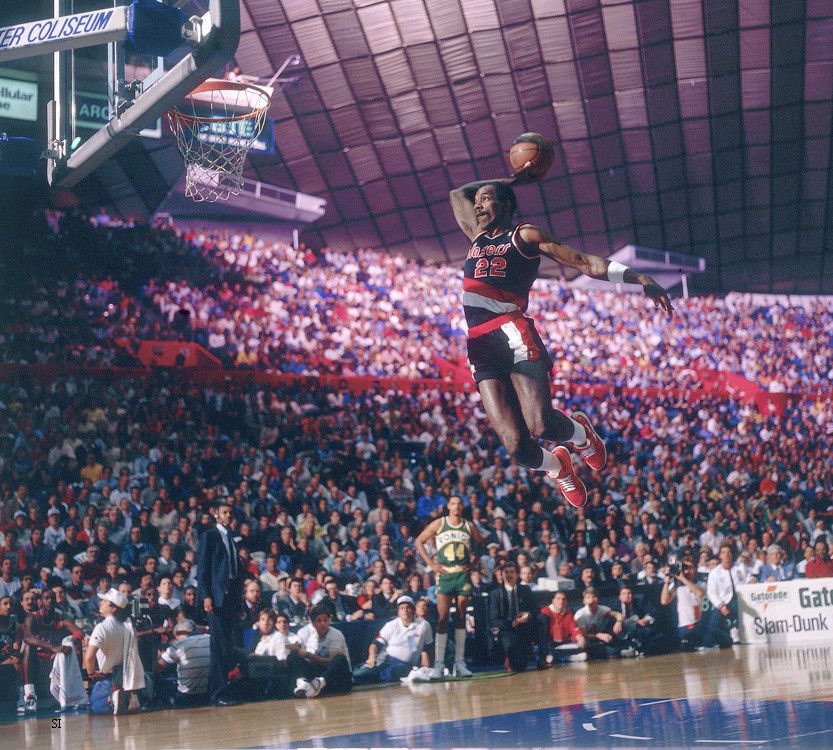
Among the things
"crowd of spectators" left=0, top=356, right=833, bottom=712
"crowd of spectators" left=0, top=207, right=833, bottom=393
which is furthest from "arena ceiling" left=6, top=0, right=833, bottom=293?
"crowd of spectators" left=0, top=356, right=833, bottom=712

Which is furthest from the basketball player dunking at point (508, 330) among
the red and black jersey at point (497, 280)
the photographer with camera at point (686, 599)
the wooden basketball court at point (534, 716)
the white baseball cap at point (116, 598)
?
the photographer with camera at point (686, 599)

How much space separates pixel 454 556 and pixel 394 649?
1.18 m

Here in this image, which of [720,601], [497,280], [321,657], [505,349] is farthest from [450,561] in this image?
[497,280]

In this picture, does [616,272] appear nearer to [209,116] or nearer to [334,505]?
[209,116]

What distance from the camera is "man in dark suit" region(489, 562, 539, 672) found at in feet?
37.6

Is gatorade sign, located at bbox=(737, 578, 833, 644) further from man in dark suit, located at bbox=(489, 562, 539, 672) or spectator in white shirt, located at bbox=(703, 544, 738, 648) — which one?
man in dark suit, located at bbox=(489, 562, 539, 672)

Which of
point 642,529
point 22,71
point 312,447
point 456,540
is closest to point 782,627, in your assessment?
point 642,529

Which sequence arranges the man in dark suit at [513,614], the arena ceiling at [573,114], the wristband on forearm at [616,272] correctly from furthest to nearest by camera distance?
the arena ceiling at [573,114], the man in dark suit at [513,614], the wristband on forearm at [616,272]

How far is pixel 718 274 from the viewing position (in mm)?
29438

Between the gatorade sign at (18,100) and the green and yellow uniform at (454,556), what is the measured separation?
8.96 m

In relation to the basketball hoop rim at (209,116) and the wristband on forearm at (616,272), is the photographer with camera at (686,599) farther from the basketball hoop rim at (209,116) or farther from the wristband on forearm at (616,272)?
the wristband on forearm at (616,272)

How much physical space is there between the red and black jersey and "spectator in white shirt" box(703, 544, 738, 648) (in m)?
8.11

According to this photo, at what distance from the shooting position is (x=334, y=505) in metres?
14.5

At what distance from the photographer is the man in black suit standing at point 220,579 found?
9328 mm
